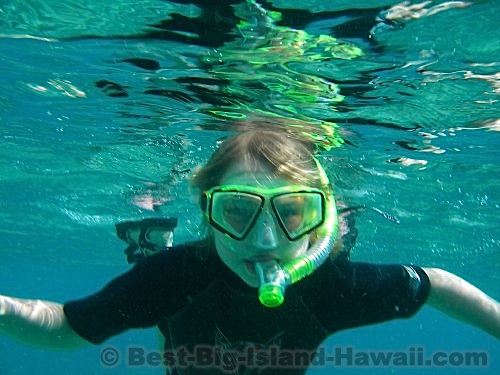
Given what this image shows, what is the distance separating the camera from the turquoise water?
23.1 ft

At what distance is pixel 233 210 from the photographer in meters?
4.69

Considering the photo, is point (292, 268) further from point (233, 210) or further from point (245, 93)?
point (245, 93)

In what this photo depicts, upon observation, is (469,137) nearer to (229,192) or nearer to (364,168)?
(364,168)

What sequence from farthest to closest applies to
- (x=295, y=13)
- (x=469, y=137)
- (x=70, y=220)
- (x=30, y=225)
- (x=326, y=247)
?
(x=30, y=225), (x=70, y=220), (x=469, y=137), (x=295, y=13), (x=326, y=247)

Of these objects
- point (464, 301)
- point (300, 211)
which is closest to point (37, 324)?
point (300, 211)

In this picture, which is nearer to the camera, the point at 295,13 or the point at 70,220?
the point at 295,13

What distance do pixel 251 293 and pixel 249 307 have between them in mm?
167

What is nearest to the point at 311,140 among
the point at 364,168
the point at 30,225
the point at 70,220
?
the point at 364,168

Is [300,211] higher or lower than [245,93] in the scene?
higher

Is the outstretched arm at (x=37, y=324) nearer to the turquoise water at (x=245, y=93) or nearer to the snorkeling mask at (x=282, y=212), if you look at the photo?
the snorkeling mask at (x=282, y=212)

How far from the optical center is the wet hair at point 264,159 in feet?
17.1

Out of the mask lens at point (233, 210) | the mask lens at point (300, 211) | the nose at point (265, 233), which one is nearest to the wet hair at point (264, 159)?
the mask lens at point (300, 211)

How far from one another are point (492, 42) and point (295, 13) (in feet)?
10.8

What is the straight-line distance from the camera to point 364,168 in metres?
14.5
